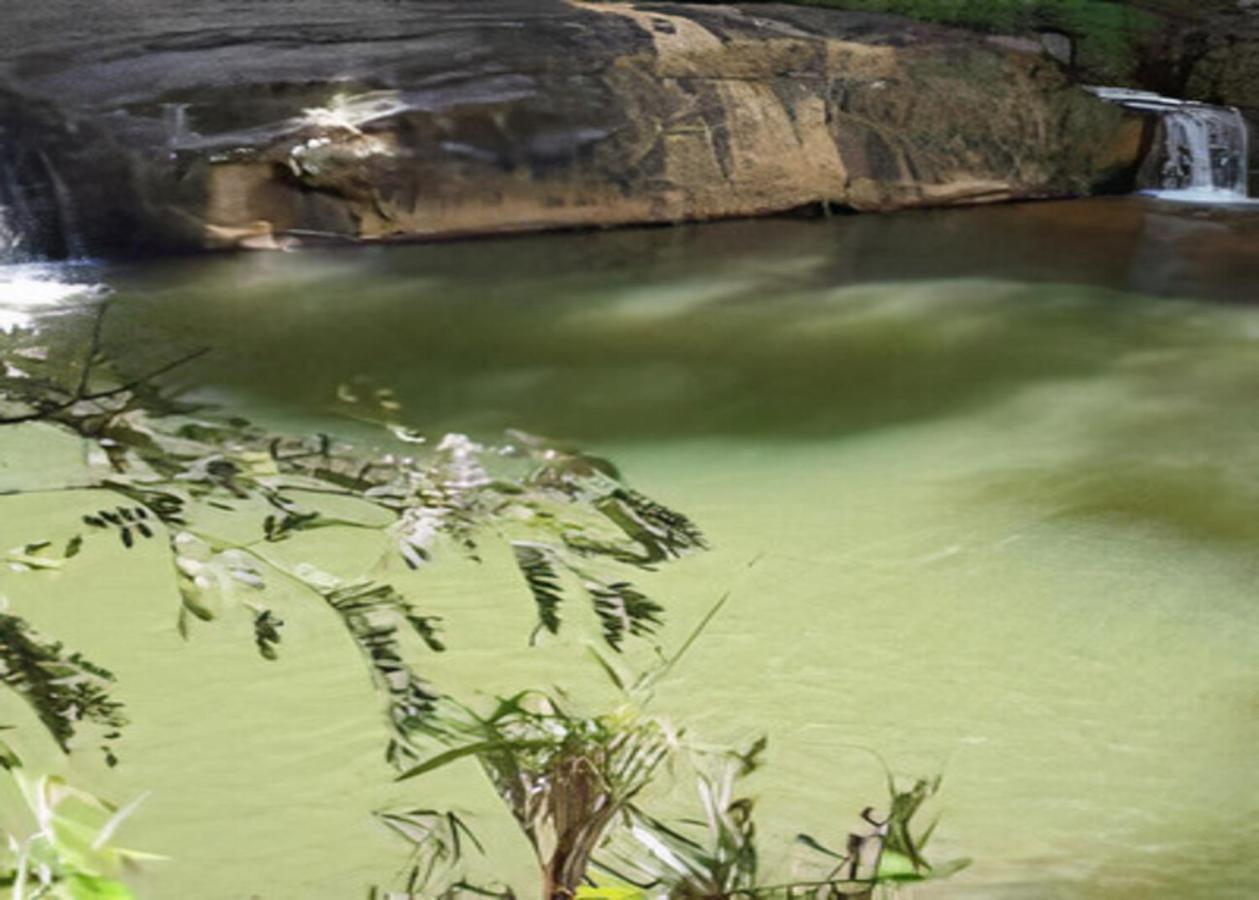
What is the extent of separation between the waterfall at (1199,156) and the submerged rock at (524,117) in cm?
17

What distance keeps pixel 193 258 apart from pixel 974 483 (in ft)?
13.8

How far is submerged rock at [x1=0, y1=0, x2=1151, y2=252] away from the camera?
7.73m

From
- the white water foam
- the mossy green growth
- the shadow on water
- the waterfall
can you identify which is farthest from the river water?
the mossy green growth

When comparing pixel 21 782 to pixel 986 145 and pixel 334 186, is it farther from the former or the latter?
pixel 986 145

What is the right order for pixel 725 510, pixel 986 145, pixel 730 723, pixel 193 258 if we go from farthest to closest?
pixel 986 145
pixel 193 258
pixel 725 510
pixel 730 723

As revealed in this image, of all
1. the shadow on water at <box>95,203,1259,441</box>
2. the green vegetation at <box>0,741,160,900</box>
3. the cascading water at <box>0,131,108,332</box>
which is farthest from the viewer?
the cascading water at <box>0,131,108,332</box>

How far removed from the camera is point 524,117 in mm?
8195

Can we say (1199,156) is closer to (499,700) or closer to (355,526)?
(355,526)

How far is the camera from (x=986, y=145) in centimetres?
912

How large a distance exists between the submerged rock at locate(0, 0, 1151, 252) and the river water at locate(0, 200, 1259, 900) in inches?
16.3

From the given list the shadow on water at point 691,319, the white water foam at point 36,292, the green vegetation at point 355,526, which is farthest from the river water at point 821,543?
the green vegetation at point 355,526

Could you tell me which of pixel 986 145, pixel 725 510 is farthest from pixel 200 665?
pixel 986 145

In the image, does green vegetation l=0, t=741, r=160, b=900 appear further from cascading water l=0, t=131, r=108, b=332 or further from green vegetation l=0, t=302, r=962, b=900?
cascading water l=0, t=131, r=108, b=332

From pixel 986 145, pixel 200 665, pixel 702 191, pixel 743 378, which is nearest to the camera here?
pixel 200 665
